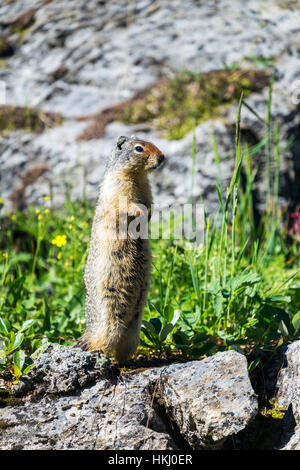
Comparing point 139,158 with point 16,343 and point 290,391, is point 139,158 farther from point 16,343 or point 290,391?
point 290,391

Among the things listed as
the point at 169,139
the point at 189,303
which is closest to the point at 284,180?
the point at 169,139

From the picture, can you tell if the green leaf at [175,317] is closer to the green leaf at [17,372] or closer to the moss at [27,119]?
the green leaf at [17,372]

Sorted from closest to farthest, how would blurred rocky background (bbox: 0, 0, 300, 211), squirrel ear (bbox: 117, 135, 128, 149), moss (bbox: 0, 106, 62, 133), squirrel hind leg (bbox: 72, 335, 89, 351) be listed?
squirrel hind leg (bbox: 72, 335, 89, 351) → squirrel ear (bbox: 117, 135, 128, 149) → blurred rocky background (bbox: 0, 0, 300, 211) → moss (bbox: 0, 106, 62, 133)

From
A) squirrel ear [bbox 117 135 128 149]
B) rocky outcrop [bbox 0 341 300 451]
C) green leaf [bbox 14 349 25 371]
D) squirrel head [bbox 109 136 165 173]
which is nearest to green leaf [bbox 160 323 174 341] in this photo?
rocky outcrop [bbox 0 341 300 451]

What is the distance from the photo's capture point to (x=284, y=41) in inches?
308

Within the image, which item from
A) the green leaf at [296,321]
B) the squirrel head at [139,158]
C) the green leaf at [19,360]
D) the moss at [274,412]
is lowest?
the moss at [274,412]

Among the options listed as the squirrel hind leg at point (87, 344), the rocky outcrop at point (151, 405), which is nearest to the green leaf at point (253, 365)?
the rocky outcrop at point (151, 405)

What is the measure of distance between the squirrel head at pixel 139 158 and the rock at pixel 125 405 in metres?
1.58

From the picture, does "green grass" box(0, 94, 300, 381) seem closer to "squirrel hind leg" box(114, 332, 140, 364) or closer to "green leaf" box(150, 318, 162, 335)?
"green leaf" box(150, 318, 162, 335)

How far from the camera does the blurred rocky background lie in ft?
22.9

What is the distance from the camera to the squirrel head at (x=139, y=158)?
4.16 m

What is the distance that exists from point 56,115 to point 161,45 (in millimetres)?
2132

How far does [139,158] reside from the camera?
4.19 m

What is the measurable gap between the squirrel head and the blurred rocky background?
2.07 meters
